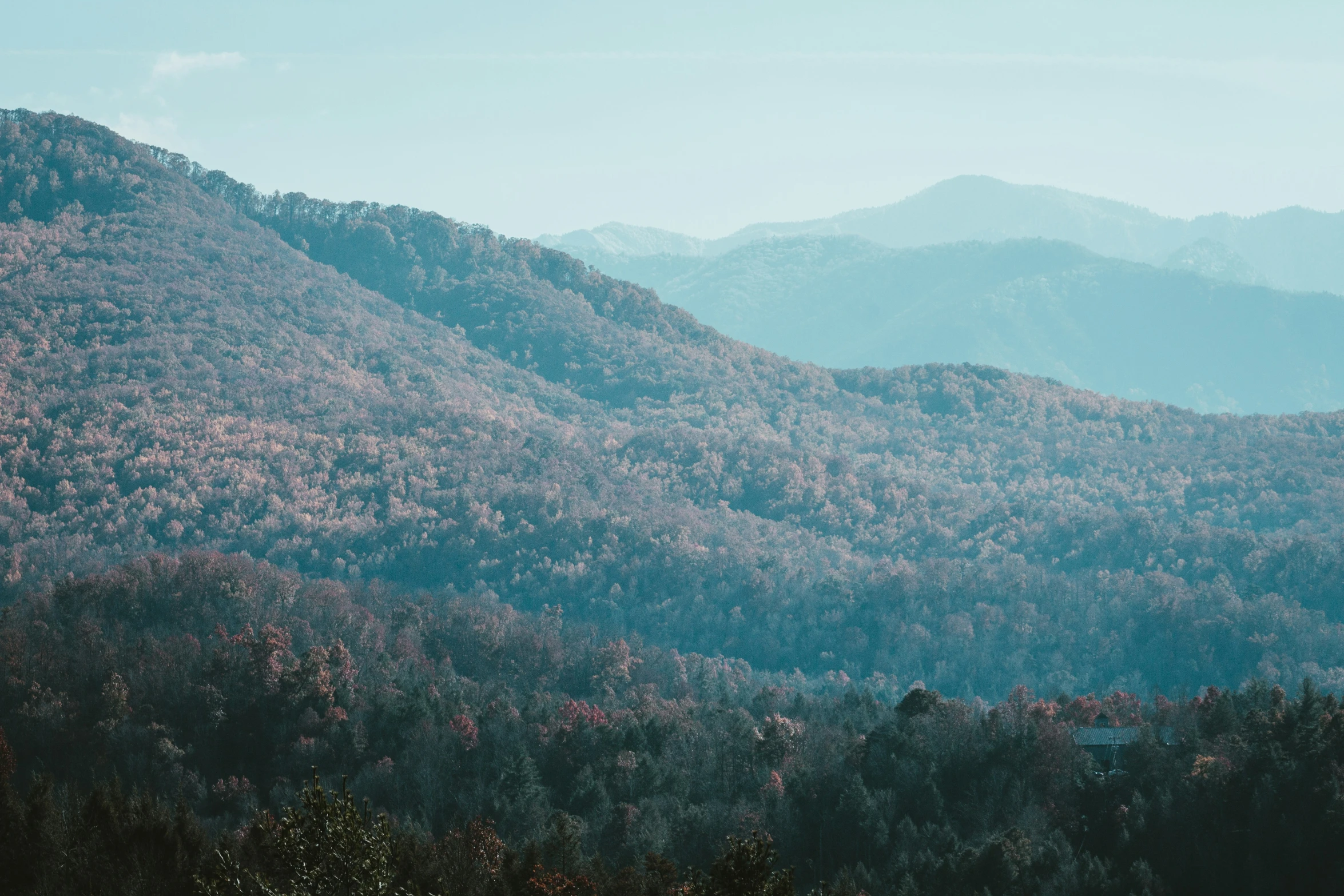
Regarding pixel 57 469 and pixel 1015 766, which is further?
pixel 57 469

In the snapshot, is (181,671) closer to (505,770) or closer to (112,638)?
(112,638)

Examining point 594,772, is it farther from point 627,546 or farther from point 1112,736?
point 627,546

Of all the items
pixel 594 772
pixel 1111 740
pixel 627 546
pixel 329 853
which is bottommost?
pixel 627 546

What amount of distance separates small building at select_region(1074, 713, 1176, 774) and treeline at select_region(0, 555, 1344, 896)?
1.36 m

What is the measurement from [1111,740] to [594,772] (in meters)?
31.2

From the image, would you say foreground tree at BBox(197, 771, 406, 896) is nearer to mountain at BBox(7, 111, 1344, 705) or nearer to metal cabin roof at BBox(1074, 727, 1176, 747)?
metal cabin roof at BBox(1074, 727, 1176, 747)

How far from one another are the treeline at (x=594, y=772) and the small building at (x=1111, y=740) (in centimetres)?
136

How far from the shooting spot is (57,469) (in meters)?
154

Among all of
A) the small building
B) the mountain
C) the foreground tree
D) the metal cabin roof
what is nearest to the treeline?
the metal cabin roof

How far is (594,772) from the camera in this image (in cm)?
7244

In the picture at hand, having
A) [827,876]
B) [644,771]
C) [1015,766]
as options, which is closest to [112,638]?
[644,771]

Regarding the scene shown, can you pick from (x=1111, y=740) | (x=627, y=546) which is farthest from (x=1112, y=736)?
(x=627, y=546)

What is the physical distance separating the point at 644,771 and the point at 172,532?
102m

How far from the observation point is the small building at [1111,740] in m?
71.0
